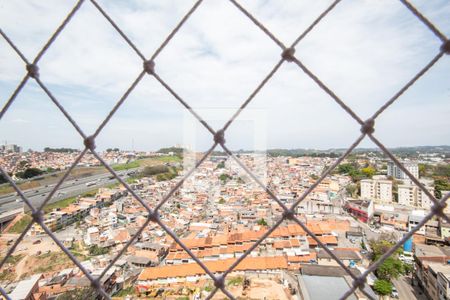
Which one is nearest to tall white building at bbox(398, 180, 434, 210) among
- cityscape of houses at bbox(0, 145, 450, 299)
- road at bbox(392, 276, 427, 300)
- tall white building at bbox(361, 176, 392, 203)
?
cityscape of houses at bbox(0, 145, 450, 299)

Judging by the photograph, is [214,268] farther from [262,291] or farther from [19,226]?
[19,226]

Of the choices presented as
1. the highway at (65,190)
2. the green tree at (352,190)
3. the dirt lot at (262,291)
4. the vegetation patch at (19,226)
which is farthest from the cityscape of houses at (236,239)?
the highway at (65,190)

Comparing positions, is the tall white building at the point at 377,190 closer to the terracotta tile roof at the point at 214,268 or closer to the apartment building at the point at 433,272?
the apartment building at the point at 433,272

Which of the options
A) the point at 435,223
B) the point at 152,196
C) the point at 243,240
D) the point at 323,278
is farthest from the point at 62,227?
the point at 435,223

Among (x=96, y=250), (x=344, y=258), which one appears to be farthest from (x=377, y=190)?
(x=96, y=250)

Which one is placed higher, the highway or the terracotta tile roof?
the highway

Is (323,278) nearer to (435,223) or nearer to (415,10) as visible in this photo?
(415,10)

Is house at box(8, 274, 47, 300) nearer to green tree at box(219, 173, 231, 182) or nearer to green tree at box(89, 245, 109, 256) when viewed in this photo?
green tree at box(89, 245, 109, 256)
